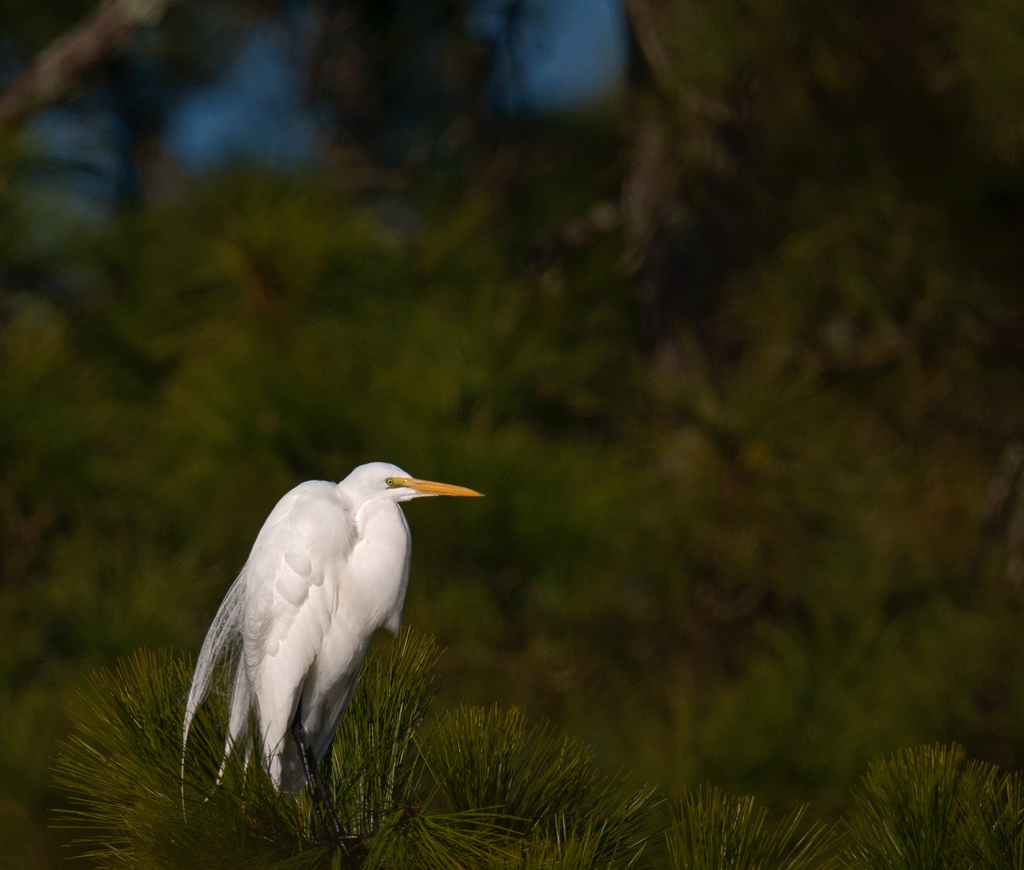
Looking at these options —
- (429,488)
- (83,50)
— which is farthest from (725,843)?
(83,50)

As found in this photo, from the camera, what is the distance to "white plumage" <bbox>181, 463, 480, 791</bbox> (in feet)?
3.07

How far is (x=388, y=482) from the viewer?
37.6 inches

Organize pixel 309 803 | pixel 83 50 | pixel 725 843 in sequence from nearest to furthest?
1. pixel 725 843
2. pixel 309 803
3. pixel 83 50

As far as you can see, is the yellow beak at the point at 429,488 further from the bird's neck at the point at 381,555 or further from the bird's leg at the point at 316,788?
the bird's leg at the point at 316,788

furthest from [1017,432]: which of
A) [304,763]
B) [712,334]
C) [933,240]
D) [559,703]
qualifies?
[304,763]

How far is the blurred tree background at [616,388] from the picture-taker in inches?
61.5

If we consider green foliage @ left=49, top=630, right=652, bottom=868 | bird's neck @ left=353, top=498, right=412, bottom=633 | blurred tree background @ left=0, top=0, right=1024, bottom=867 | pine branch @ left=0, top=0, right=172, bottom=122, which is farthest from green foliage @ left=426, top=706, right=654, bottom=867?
pine branch @ left=0, top=0, right=172, bottom=122

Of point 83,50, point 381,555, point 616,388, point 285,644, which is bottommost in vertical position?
point 616,388

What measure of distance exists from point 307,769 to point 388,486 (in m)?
0.25

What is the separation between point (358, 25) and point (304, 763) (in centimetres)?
180

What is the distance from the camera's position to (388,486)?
37.7 inches

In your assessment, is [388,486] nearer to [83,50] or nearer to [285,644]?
[285,644]

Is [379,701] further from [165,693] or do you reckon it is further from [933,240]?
[933,240]

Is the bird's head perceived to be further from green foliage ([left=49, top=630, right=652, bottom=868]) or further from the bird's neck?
green foliage ([left=49, top=630, right=652, bottom=868])
